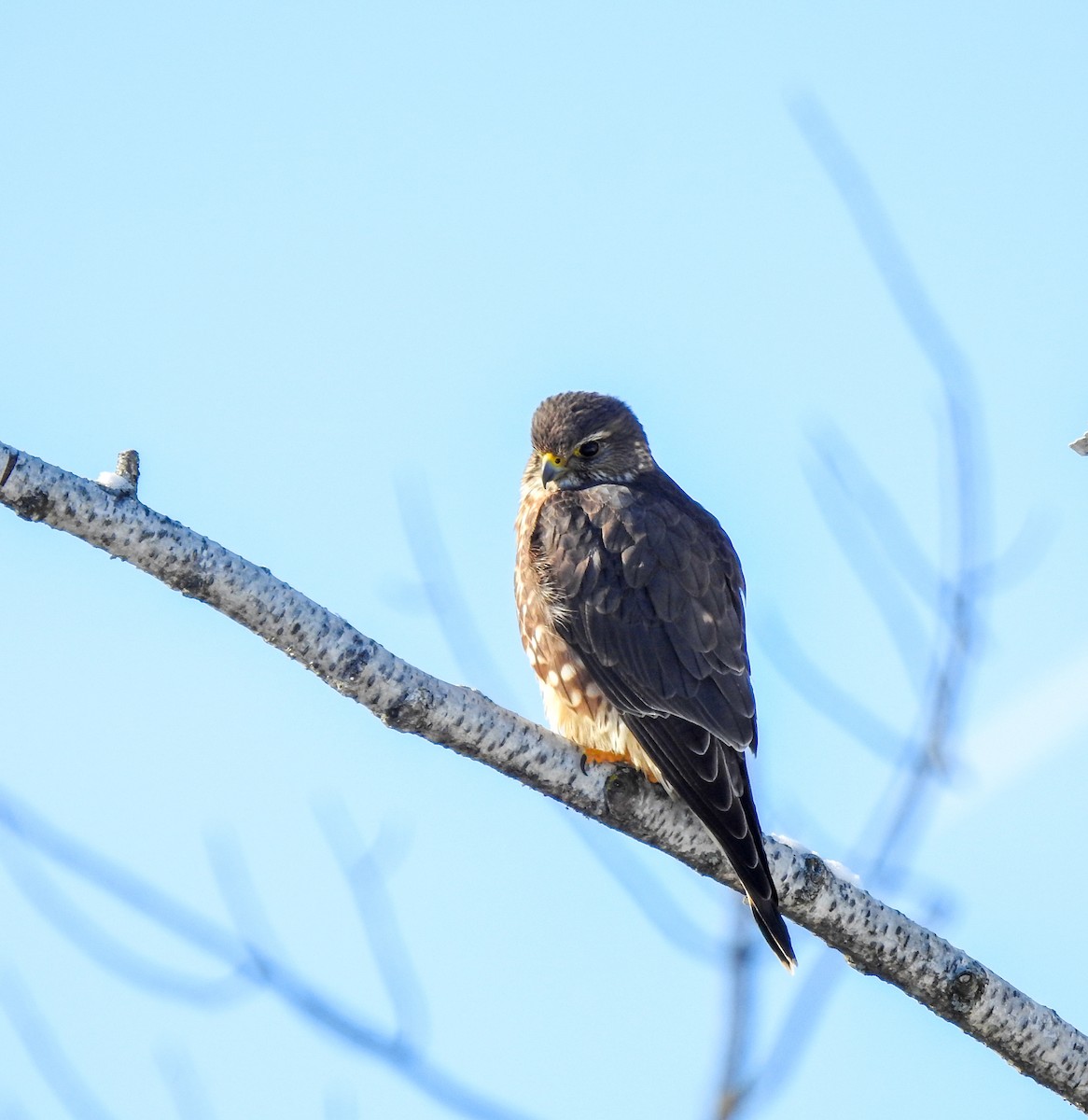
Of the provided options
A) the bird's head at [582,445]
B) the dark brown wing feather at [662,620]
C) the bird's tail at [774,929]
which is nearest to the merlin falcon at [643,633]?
the dark brown wing feather at [662,620]

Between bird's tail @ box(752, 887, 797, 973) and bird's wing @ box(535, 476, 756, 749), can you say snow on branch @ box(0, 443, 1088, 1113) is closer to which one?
bird's tail @ box(752, 887, 797, 973)

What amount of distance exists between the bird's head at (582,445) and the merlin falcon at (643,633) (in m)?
0.13

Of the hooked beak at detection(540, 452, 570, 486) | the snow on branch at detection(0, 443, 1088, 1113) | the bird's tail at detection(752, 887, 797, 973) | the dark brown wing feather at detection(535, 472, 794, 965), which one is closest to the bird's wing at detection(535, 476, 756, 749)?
the dark brown wing feather at detection(535, 472, 794, 965)

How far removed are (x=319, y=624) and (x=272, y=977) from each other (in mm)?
954

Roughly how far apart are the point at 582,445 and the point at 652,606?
3.14 feet

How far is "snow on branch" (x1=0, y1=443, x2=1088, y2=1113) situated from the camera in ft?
9.18

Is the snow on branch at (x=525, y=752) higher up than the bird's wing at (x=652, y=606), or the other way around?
the bird's wing at (x=652, y=606)

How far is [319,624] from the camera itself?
294 cm

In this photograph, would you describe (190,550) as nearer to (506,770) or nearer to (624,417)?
(506,770)

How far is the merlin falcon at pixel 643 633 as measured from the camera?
395cm

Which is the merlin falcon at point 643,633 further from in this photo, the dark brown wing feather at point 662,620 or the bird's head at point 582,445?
the bird's head at point 582,445

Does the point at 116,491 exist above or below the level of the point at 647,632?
below

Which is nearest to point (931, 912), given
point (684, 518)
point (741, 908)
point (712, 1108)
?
point (741, 908)

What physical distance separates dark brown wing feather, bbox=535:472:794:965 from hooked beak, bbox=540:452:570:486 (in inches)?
8.0
